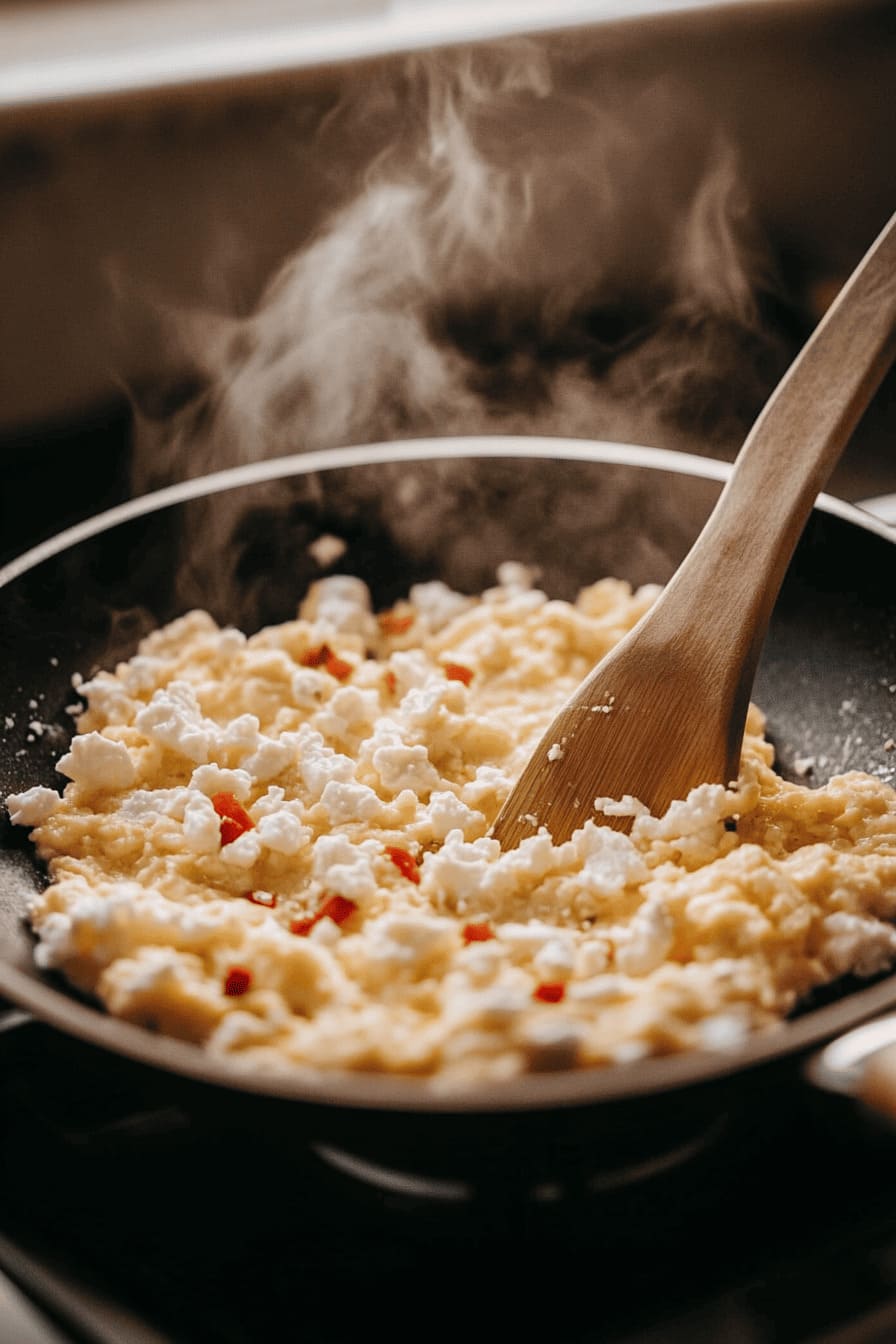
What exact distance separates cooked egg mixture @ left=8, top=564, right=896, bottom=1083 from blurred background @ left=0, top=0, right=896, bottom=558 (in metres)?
0.72

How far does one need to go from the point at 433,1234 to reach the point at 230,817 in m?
0.48

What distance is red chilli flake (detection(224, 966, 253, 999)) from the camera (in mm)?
1020

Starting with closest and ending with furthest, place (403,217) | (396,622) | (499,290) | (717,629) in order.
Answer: (717,629), (396,622), (403,217), (499,290)

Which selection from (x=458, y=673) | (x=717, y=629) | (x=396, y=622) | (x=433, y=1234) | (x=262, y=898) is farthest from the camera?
(x=396, y=622)

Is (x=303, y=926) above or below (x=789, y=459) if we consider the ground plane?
below

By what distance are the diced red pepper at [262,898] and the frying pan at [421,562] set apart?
0.21 m

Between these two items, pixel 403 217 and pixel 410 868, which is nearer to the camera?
pixel 410 868

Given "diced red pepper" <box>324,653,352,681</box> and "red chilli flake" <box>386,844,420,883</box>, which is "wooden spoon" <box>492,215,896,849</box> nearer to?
"red chilli flake" <box>386,844,420,883</box>

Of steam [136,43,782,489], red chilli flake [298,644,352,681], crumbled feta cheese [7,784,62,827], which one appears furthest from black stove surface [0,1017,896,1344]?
steam [136,43,782,489]

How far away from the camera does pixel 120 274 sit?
218cm

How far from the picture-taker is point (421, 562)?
178 centimetres

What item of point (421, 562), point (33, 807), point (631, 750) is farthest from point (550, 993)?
point (421, 562)

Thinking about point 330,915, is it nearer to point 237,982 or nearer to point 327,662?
point 237,982

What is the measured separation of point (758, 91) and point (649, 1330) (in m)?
2.28
